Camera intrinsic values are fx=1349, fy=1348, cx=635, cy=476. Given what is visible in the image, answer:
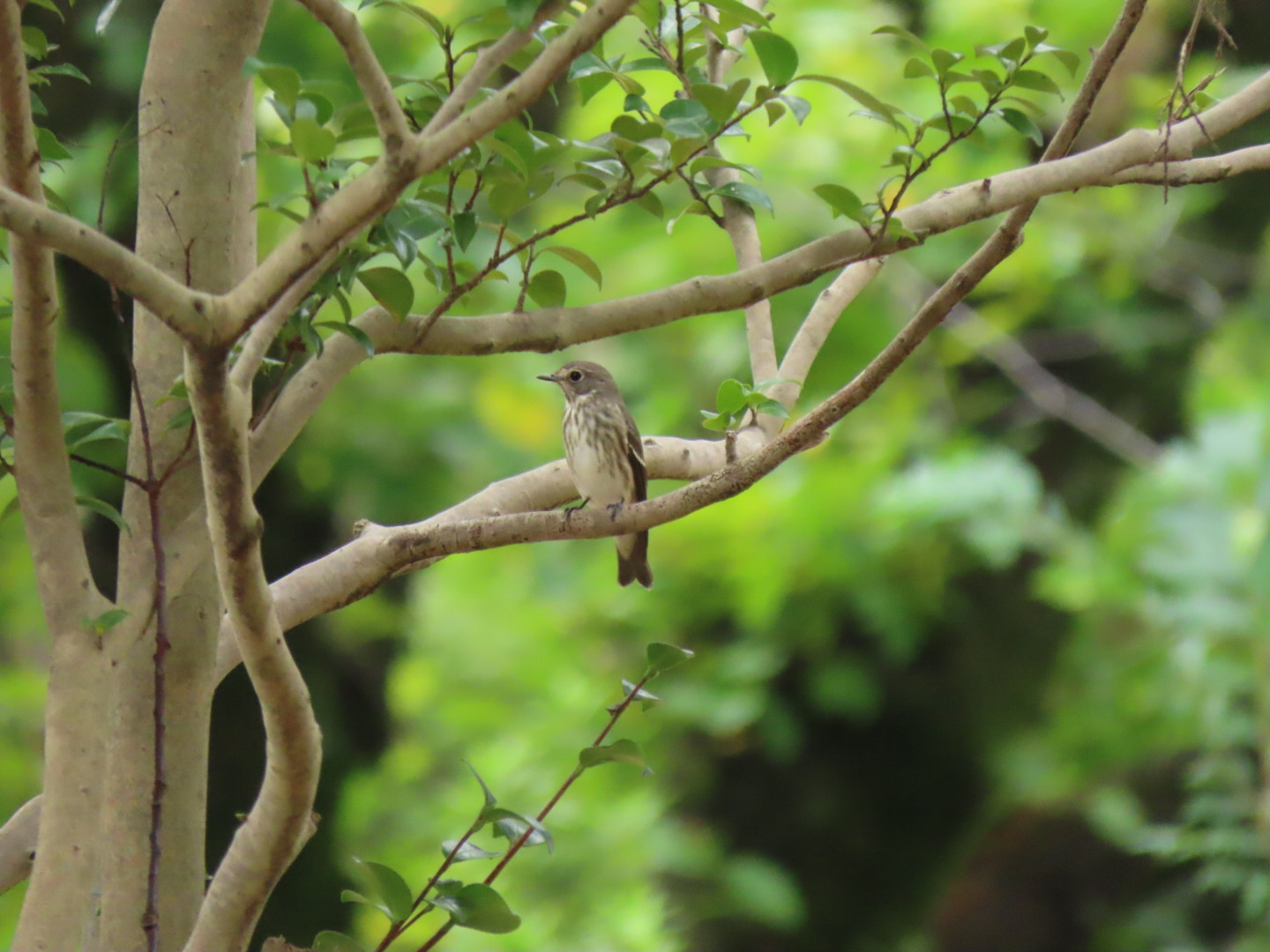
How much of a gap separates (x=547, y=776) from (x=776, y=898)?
1.21 metres

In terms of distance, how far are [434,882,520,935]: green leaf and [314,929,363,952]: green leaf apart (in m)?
0.16

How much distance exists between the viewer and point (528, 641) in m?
7.56

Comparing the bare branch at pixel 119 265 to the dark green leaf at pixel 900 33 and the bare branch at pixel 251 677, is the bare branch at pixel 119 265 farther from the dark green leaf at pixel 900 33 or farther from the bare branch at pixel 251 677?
the dark green leaf at pixel 900 33

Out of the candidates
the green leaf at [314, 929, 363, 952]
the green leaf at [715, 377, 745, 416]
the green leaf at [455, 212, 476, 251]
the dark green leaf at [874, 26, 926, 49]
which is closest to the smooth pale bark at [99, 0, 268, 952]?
the green leaf at [314, 929, 363, 952]

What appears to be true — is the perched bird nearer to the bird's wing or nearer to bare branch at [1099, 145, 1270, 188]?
the bird's wing

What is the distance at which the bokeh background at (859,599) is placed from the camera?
478 cm

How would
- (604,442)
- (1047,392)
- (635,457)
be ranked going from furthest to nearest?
(1047,392) < (604,442) < (635,457)

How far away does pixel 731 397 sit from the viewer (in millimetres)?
1623

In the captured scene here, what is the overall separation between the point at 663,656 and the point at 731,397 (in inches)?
12.9

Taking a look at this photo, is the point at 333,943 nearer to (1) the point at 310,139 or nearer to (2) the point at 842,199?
(1) the point at 310,139

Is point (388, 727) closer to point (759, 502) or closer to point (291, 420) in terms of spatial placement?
point (759, 502)

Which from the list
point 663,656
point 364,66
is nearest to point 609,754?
point 663,656

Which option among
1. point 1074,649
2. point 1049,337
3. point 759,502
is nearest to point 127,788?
point 759,502

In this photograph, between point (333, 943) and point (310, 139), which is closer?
point (310, 139)
